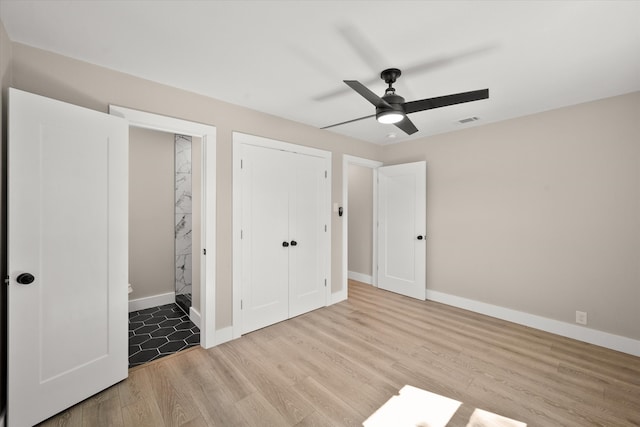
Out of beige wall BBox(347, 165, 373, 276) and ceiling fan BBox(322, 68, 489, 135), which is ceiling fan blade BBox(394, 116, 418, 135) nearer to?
ceiling fan BBox(322, 68, 489, 135)

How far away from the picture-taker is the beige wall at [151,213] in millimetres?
3898

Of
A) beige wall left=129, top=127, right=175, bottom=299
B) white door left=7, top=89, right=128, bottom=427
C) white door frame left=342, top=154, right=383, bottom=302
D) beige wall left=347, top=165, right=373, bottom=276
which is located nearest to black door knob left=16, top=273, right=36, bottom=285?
white door left=7, top=89, right=128, bottom=427

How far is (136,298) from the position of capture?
12.8 feet

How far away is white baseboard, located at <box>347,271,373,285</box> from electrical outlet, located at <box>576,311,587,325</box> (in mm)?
2844

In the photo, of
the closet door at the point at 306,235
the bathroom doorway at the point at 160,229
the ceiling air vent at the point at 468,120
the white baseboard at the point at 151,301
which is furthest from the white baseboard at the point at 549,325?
the white baseboard at the point at 151,301

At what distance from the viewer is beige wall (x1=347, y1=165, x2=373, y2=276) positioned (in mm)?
Result: 5270

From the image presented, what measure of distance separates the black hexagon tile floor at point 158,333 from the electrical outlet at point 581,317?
13.8ft

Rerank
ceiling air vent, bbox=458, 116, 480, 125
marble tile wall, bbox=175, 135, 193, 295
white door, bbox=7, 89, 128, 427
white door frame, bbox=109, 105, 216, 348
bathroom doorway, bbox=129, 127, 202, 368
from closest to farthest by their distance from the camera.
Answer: white door, bbox=7, 89, 128, 427 < white door frame, bbox=109, 105, 216, 348 < ceiling air vent, bbox=458, 116, 480, 125 < bathroom doorway, bbox=129, 127, 202, 368 < marble tile wall, bbox=175, 135, 193, 295

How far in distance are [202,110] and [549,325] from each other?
15.1 feet

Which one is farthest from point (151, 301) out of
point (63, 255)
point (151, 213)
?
point (63, 255)

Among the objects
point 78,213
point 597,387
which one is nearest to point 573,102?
point 597,387

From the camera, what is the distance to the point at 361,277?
540cm

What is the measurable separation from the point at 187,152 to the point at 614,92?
5.16 m

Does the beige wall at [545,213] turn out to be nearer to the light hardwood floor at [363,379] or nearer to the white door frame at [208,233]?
the light hardwood floor at [363,379]
